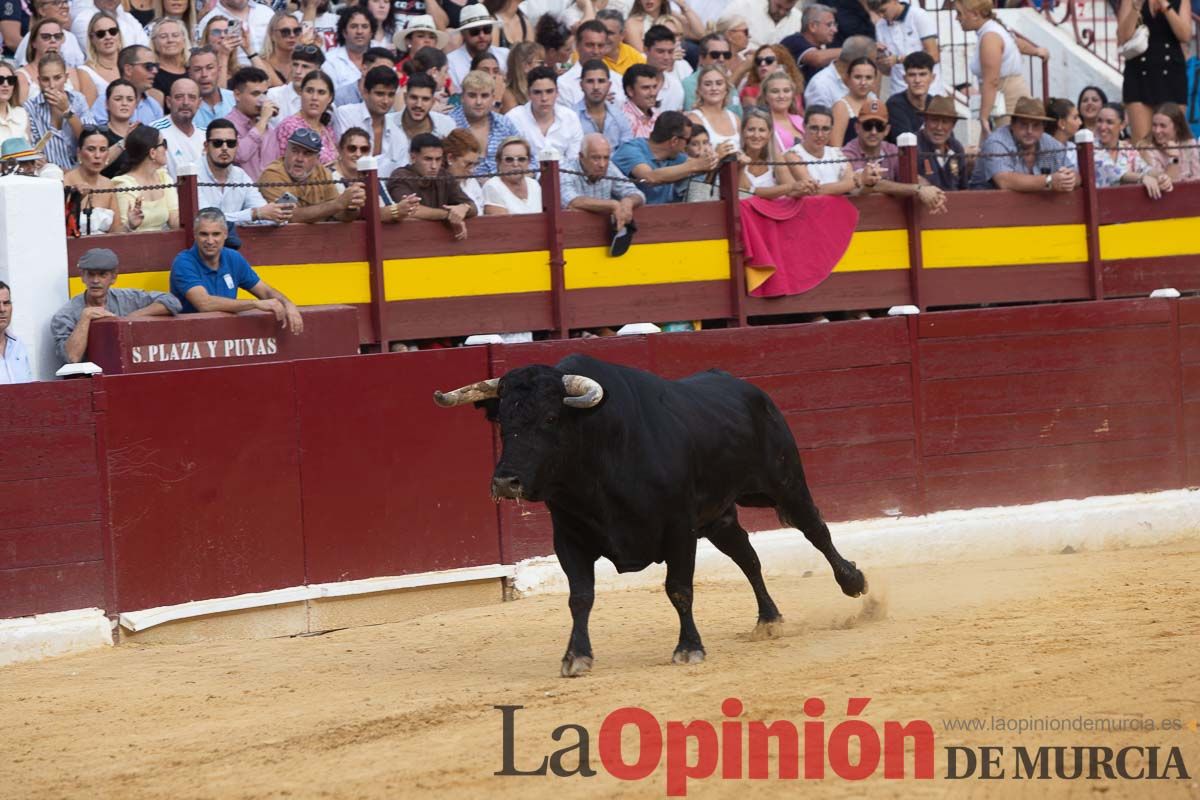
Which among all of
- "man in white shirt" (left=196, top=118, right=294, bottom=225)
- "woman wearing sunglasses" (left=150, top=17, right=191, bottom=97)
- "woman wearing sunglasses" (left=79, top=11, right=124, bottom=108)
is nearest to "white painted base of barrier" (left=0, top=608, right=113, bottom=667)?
"man in white shirt" (left=196, top=118, right=294, bottom=225)

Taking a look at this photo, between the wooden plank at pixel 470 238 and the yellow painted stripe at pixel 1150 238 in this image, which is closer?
the wooden plank at pixel 470 238

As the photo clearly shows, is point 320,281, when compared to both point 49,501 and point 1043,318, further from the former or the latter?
point 1043,318

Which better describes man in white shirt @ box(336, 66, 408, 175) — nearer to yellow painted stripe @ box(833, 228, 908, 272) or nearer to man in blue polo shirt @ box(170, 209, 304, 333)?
man in blue polo shirt @ box(170, 209, 304, 333)

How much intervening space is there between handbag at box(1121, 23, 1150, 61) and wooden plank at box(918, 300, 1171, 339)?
123 inches

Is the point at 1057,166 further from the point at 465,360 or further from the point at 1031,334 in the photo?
the point at 465,360

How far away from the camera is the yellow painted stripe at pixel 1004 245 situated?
37.8 ft

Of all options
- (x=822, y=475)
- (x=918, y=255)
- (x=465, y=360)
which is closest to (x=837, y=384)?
(x=822, y=475)

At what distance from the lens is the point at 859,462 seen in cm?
1051

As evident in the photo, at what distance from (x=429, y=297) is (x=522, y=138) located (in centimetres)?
110

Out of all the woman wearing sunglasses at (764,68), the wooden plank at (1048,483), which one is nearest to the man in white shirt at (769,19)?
the woman wearing sunglasses at (764,68)

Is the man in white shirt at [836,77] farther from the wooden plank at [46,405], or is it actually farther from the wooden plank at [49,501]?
the wooden plank at [49,501]

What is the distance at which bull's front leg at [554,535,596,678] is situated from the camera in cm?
703

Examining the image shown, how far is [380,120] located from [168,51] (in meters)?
1.38

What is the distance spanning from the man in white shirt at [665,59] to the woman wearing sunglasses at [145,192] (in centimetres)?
373
